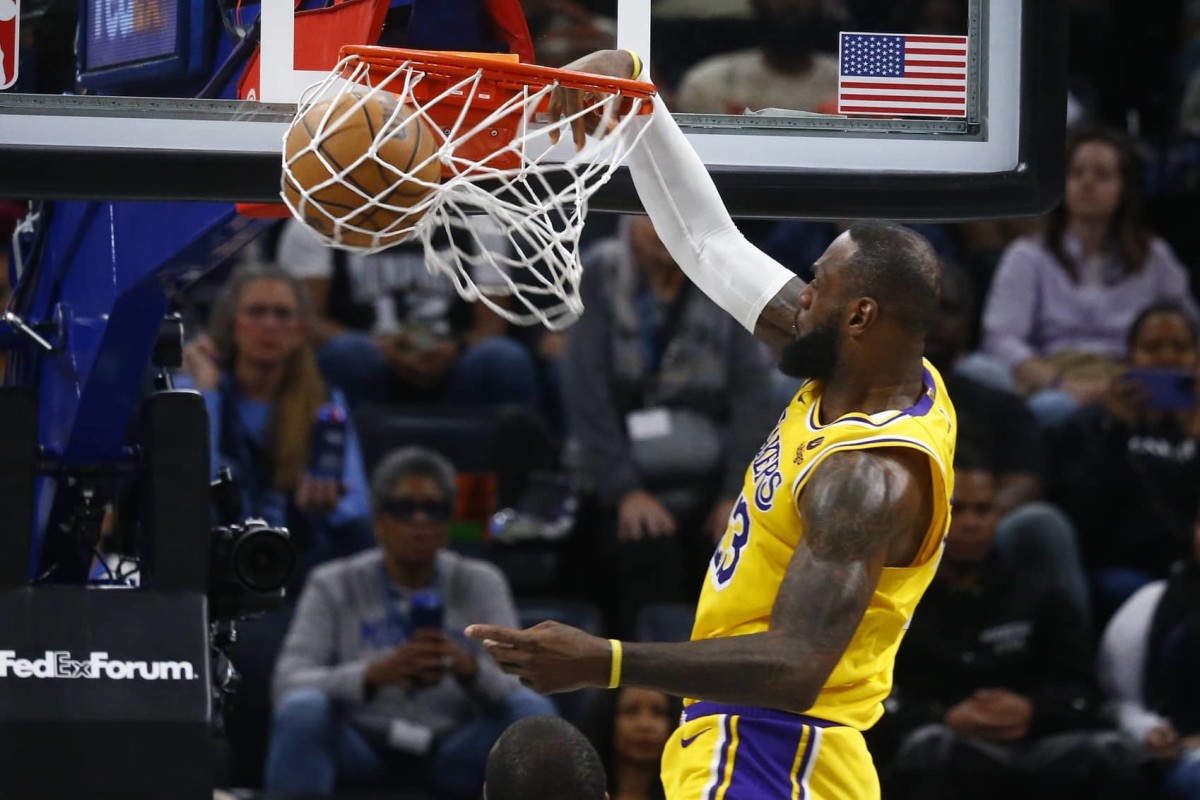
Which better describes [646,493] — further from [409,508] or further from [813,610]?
[813,610]

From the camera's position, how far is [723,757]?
11.8ft

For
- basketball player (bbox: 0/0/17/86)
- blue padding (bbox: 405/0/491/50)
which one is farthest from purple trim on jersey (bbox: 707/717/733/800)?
basketball player (bbox: 0/0/17/86)

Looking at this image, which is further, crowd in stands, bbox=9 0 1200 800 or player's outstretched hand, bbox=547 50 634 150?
crowd in stands, bbox=9 0 1200 800

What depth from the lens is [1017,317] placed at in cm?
769

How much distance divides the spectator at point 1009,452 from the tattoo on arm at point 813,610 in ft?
10.9

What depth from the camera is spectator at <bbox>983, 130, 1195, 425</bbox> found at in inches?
302

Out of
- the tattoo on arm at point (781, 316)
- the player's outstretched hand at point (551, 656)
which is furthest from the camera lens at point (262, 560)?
the tattoo on arm at point (781, 316)

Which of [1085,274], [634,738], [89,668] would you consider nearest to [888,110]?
[89,668]

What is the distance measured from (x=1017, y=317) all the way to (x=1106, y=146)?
0.81m

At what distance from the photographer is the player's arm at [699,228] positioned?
3.76 m

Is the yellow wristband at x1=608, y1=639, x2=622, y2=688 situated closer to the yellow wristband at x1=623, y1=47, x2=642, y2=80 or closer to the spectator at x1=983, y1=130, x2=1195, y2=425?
the yellow wristband at x1=623, y1=47, x2=642, y2=80

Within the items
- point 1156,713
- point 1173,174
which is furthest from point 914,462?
point 1173,174

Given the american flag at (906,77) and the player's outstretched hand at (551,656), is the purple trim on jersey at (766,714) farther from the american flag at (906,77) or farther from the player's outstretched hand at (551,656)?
the american flag at (906,77)

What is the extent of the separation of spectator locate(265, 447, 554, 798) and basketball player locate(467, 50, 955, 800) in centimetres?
243
